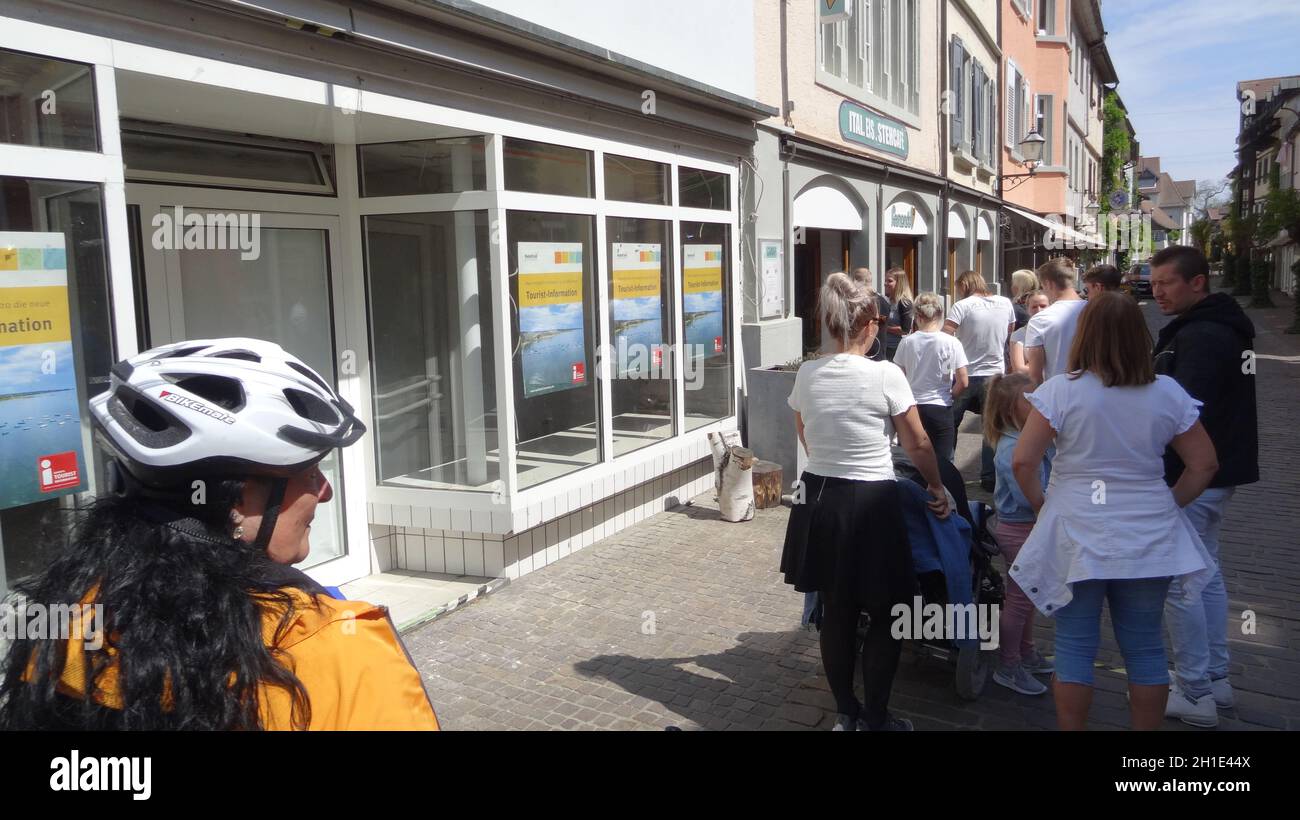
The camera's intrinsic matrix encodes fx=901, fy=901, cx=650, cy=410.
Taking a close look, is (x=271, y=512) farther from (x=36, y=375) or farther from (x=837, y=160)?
(x=837, y=160)

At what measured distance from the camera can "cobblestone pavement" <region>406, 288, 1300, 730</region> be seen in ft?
13.1

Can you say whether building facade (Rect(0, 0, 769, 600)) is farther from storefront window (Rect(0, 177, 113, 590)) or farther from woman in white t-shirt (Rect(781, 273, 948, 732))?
woman in white t-shirt (Rect(781, 273, 948, 732))

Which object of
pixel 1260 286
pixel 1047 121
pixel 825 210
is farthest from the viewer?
pixel 1260 286

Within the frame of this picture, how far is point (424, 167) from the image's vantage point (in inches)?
222

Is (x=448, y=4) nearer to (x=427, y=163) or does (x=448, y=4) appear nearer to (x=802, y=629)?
(x=427, y=163)

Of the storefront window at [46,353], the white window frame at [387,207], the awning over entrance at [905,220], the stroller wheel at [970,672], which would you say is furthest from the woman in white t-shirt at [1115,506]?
the awning over entrance at [905,220]

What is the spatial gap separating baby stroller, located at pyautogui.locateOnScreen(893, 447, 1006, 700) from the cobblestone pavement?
176 millimetres

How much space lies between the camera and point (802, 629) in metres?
4.94

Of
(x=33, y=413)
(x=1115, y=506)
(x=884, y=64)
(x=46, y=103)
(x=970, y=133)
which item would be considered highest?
(x=884, y=64)

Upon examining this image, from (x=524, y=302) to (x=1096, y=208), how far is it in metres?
36.5

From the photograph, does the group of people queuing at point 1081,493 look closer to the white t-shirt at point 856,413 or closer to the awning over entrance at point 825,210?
the white t-shirt at point 856,413

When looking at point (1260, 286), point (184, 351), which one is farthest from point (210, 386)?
point (1260, 286)

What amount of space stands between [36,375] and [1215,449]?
4637 mm

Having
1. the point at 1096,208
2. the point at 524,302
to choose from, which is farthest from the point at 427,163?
the point at 1096,208
